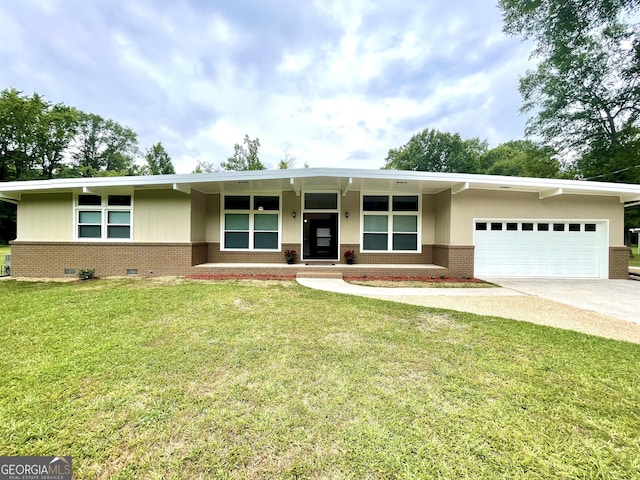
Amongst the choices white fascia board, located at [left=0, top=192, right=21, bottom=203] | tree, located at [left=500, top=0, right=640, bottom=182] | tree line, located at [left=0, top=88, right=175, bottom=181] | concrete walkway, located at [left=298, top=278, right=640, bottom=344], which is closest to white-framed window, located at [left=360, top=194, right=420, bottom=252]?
concrete walkway, located at [left=298, top=278, right=640, bottom=344]

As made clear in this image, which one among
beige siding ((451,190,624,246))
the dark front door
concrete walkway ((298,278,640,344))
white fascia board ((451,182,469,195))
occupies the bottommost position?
concrete walkway ((298,278,640,344))

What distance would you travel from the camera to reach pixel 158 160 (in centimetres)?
3069

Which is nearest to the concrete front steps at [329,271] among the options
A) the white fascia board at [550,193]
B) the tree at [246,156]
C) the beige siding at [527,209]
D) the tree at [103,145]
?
the beige siding at [527,209]

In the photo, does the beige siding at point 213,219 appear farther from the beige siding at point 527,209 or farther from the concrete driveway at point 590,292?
the concrete driveway at point 590,292

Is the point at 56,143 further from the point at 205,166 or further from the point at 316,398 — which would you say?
the point at 316,398

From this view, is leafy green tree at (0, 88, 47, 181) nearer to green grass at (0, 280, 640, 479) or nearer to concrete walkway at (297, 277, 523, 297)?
green grass at (0, 280, 640, 479)

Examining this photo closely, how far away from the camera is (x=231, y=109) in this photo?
18.8m

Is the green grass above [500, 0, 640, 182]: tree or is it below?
below

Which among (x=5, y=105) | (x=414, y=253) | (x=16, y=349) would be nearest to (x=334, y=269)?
(x=414, y=253)

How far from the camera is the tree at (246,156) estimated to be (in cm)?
2952

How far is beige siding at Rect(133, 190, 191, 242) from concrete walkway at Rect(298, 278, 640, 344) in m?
4.25

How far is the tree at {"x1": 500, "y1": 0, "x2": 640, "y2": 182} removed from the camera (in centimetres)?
1424

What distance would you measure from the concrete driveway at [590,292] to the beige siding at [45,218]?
1327 centimetres

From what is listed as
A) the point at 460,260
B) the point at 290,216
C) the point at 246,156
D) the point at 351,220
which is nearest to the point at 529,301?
the point at 460,260
